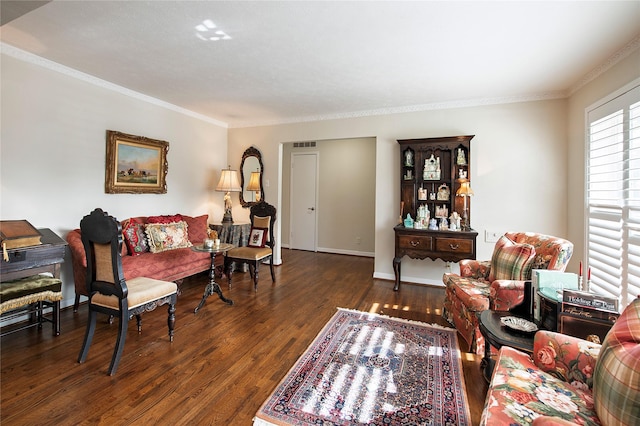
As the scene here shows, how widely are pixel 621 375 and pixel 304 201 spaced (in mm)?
6024

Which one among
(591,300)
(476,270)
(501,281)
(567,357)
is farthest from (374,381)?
(476,270)

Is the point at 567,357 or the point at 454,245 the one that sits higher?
the point at 454,245

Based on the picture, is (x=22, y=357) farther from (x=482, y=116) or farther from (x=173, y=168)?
(x=482, y=116)

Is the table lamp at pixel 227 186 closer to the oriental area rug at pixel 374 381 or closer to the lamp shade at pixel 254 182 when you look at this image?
the lamp shade at pixel 254 182

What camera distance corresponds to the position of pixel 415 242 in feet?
12.7

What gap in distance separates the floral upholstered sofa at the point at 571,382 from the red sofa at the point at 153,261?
333 cm

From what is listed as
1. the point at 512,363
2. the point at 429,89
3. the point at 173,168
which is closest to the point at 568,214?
the point at 429,89

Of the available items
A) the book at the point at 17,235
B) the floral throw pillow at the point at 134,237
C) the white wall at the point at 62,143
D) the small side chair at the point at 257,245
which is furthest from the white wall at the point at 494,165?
the book at the point at 17,235

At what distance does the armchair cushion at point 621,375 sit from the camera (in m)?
0.97

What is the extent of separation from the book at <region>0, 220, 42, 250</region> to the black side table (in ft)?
12.0

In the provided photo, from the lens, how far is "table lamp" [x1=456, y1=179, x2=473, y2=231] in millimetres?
3730

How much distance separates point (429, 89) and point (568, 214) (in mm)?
2309

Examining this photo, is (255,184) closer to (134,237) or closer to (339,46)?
(134,237)

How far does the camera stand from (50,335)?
8.52 ft
